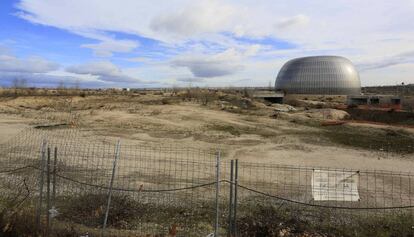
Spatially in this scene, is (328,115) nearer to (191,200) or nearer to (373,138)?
(373,138)

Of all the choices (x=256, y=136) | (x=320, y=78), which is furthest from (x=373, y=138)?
(x=320, y=78)

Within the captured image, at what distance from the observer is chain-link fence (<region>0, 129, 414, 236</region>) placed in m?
8.33

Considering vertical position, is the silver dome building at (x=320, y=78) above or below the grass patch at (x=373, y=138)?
above

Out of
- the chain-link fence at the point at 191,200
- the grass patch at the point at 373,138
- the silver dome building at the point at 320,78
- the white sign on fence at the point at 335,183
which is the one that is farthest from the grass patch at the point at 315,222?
the silver dome building at the point at 320,78

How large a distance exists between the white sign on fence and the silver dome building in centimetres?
12394

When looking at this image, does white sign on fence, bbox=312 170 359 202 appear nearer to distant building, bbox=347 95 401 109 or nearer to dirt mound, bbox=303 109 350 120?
dirt mound, bbox=303 109 350 120

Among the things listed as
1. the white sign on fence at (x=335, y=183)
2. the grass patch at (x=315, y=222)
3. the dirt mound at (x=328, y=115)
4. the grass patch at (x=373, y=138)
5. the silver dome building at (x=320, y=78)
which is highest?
the silver dome building at (x=320, y=78)

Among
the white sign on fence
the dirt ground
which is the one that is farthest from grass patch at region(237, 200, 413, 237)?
the dirt ground

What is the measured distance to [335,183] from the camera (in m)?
8.37

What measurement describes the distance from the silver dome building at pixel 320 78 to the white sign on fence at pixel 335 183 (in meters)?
124

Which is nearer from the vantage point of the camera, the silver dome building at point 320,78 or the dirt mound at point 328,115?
the dirt mound at point 328,115

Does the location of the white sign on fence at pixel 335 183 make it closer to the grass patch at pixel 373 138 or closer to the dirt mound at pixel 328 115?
the grass patch at pixel 373 138

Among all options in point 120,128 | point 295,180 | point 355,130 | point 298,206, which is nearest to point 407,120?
point 355,130

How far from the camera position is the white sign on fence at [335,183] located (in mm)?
8312
